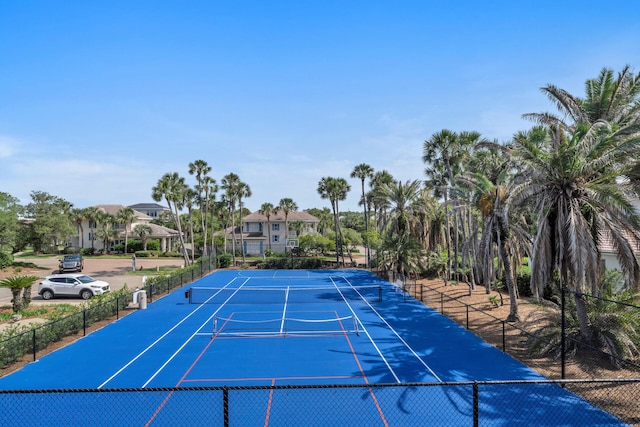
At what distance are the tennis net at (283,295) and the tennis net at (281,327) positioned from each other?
6.26 metres

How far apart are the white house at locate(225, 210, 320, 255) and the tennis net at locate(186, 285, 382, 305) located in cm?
3591

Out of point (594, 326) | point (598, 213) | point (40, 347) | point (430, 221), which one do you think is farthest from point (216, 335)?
point (430, 221)

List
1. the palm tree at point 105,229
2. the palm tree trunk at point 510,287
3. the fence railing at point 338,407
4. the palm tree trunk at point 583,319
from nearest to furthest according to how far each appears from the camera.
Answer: the fence railing at point 338,407 → the palm tree trunk at point 583,319 → the palm tree trunk at point 510,287 → the palm tree at point 105,229

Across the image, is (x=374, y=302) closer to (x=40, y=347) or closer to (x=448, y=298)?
(x=448, y=298)

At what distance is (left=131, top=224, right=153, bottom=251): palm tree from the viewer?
7519 centimetres

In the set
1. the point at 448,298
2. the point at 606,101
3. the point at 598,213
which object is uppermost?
the point at 606,101

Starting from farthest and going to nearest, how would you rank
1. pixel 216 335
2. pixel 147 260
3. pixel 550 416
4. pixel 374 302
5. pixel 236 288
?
pixel 147 260 < pixel 236 288 < pixel 374 302 < pixel 216 335 < pixel 550 416

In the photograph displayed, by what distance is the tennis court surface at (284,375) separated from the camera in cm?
1069

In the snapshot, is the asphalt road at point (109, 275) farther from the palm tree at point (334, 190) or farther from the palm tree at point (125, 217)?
the palm tree at point (334, 190)

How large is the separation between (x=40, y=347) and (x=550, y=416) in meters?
18.2

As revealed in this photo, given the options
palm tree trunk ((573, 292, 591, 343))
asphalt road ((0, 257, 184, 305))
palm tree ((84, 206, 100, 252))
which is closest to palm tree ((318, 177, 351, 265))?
asphalt road ((0, 257, 184, 305))

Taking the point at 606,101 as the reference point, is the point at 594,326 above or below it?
below

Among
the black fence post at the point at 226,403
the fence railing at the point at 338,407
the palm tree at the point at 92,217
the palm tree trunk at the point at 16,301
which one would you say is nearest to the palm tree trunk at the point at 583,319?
the fence railing at the point at 338,407

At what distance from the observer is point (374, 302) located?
95.2ft
